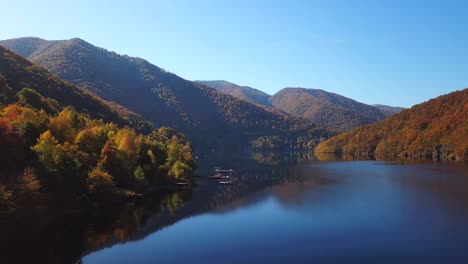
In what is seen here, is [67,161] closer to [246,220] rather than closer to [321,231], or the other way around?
[246,220]

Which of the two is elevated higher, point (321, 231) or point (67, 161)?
point (67, 161)

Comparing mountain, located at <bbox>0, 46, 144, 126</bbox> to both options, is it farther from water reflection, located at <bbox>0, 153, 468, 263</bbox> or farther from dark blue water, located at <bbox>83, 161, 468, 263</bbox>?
dark blue water, located at <bbox>83, 161, 468, 263</bbox>

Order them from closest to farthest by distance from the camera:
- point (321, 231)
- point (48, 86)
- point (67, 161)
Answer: point (321, 231)
point (67, 161)
point (48, 86)

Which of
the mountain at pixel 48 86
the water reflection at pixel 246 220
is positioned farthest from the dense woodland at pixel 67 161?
the mountain at pixel 48 86

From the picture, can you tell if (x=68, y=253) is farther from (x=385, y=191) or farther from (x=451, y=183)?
(x=451, y=183)

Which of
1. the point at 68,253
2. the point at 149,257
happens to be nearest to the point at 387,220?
the point at 149,257

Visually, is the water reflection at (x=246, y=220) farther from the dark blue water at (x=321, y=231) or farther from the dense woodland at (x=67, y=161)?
the dense woodland at (x=67, y=161)

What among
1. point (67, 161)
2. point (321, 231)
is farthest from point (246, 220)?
point (67, 161)

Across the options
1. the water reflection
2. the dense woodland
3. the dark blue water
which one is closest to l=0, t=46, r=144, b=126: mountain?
the dense woodland
